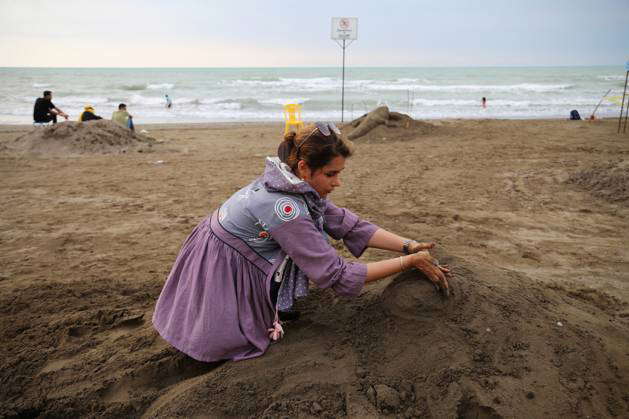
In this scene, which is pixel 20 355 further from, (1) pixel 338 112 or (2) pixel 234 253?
(1) pixel 338 112

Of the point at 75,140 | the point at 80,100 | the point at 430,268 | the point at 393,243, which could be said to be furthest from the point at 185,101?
the point at 430,268

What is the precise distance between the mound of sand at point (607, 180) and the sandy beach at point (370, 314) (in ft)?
0.06

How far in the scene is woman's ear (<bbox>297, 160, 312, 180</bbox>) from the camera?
72.2 inches

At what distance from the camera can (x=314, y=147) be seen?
1.79 metres

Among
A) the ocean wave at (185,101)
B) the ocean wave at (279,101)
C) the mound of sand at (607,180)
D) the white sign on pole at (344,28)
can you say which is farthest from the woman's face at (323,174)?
the ocean wave at (185,101)

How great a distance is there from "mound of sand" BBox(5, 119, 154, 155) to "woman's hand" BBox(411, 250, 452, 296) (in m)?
7.60

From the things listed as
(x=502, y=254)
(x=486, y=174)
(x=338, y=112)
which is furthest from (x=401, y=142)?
(x=338, y=112)

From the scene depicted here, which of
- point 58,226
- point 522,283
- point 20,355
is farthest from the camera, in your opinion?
point 58,226

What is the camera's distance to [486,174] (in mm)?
6133

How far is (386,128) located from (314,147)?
329 inches

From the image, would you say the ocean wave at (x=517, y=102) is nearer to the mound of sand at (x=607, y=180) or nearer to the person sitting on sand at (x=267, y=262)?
the mound of sand at (x=607, y=180)

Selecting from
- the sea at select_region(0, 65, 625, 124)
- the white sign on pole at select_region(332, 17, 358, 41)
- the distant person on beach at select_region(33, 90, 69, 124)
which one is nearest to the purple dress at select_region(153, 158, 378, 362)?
the distant person on beach at select_region(33, 90, 69, 124)

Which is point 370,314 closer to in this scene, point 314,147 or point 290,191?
point 290,191

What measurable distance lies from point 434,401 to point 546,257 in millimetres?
2215
